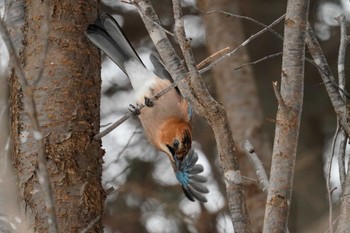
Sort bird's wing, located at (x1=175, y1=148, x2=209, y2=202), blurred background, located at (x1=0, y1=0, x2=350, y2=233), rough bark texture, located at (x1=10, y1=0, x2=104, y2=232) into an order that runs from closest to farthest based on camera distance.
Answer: rough bark texture, located at (x1=10, y1=0, x2=104, y2=232)
bird's wing, located at (x1=175, y1=148, x2=209, y2=202)
blurred background, located at (x1=0, y1=0, x2=350, y2=233)

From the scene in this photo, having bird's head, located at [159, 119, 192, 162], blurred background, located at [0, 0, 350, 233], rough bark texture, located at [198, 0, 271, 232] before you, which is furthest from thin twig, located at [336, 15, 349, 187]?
blurred background, located at [0, 0, 350, 233]

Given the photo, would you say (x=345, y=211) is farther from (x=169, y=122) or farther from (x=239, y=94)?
(x=239, y=94)

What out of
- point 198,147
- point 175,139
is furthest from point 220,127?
point 198,147

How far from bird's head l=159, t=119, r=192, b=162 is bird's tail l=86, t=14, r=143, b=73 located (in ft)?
1.77

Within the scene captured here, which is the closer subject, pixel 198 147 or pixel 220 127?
pixel 220 127

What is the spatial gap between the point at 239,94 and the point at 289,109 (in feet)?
8.53

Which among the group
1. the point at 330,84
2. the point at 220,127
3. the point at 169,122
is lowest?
the point at 220,127

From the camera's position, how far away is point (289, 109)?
2189mm

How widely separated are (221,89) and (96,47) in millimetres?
1942

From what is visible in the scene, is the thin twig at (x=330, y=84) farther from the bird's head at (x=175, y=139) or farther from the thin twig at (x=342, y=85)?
the bird's head at (x=175, y=139)

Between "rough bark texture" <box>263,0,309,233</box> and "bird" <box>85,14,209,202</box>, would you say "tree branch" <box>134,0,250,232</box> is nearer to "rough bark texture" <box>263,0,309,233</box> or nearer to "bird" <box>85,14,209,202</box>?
"rough bark texture" <box>263,0,309,233</box>

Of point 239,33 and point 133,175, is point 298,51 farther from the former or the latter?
point 133,175

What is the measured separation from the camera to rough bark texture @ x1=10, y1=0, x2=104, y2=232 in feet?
8.77

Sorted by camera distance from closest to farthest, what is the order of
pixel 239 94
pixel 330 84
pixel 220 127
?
pixel 220 127, pixel 330 84, pixel 239 94
